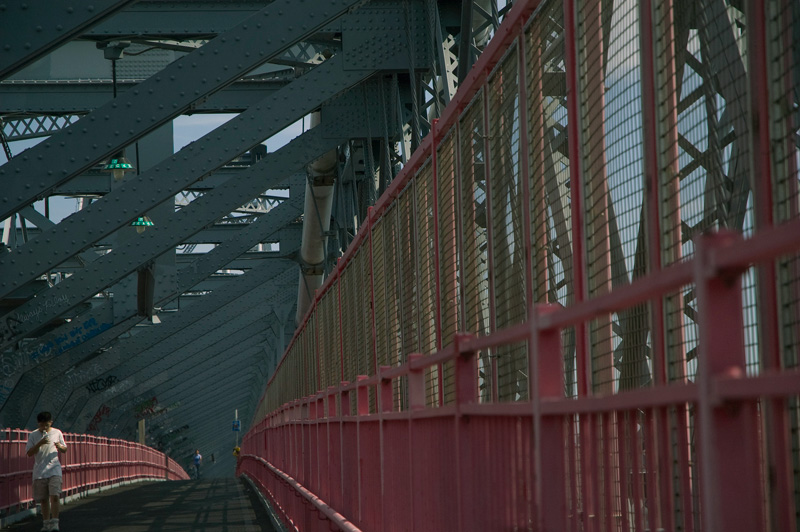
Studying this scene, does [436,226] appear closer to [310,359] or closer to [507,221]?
[507,221]

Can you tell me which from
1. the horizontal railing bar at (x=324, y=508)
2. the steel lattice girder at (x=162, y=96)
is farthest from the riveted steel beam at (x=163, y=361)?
the horizontal railing bar at (x=324, y=508)

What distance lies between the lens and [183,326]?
108 ft

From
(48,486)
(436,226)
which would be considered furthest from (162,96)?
(436,226)

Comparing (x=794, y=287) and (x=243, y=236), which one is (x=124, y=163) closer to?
(x=243, y=236)

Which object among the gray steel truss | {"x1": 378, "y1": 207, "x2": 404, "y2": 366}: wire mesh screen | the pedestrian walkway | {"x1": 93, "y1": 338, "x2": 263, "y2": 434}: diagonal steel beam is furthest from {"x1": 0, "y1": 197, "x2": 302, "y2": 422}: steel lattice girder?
{"x1": 378, "y1": 207, "x2": 404, "y2": 366}: wire mesh screen

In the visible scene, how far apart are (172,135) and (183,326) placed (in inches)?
319

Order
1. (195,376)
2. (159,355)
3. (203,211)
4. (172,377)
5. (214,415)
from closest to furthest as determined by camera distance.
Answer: (203,211) → (159,355) → (172,377) → (195,376) → (214,415)

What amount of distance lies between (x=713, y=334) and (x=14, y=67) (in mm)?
10287

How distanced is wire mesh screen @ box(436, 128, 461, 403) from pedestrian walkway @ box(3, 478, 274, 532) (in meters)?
9.90

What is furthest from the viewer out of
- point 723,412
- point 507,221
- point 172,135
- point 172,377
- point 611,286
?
point 172,377

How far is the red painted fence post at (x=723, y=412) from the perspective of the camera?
2025 millimetres

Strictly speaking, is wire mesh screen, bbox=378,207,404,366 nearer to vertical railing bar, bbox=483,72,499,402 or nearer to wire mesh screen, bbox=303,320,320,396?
vertical railing bar, bbox=483,72,499,402

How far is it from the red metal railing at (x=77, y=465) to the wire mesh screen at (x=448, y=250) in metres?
14.7

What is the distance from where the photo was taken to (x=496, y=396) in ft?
19.2
